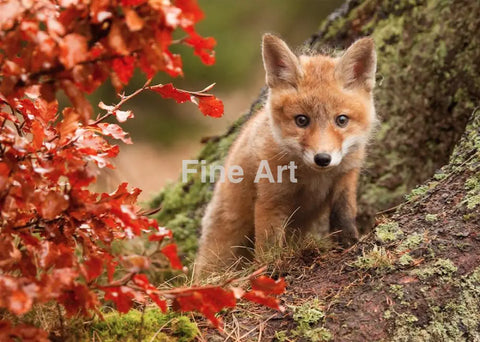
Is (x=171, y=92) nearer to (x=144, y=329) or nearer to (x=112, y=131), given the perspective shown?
(x=112, y=131)

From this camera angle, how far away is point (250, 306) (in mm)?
2246

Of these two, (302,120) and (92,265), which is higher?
(302,120)

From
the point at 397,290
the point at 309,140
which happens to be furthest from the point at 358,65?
the point at 397,290

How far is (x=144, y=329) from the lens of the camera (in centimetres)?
205

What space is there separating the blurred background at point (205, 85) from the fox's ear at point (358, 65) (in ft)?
15.6

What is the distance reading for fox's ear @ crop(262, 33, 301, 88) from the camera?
3.02 metres

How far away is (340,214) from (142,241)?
1.95 metres

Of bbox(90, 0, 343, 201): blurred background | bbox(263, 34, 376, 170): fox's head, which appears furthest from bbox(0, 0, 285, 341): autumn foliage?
bbox(90, 0, 343, 201): blurred background

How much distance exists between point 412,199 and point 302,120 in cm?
70

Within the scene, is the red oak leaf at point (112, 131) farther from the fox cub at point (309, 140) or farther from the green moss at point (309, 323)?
the fox cub at point (309, 140)

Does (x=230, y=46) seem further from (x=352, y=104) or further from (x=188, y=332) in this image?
(x=188, y=332)

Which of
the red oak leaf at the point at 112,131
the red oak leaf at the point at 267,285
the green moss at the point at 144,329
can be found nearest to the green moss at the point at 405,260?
the red oak leaf at the point at 267,285

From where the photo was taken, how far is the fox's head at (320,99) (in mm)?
2857

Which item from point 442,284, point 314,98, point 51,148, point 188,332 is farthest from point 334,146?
point 51,148
